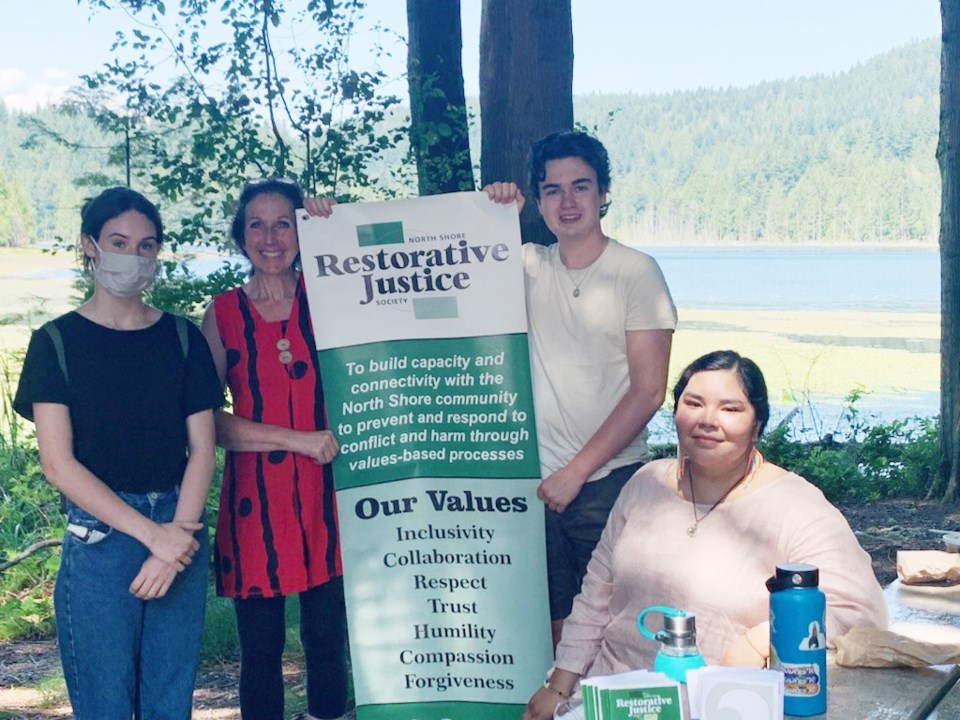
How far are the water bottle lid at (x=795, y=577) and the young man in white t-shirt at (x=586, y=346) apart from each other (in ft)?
3.57

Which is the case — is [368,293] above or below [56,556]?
above

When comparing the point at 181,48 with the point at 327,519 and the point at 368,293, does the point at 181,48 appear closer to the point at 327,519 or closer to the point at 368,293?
the point at 368,293

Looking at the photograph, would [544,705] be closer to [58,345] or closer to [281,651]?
[281,651]

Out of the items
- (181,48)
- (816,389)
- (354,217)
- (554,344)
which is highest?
(181,48)

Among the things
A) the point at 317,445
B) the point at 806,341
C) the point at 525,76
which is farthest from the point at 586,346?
the point at 806,341

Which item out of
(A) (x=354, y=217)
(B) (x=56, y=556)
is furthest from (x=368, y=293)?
(B) (x=56, y=556)

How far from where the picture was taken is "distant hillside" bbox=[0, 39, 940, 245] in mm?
64000

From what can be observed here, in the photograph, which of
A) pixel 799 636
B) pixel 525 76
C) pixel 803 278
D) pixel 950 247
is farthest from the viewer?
pixel 803 278

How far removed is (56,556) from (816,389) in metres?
11.7

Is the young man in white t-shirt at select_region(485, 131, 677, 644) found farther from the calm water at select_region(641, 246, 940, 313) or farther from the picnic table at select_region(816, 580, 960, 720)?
the calm water at select_region(641, 246, 940, 313)

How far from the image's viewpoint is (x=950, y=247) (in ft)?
22.9

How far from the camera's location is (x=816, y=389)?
50.8ft

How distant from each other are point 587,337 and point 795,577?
1252mm

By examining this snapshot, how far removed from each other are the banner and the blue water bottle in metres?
1.36
